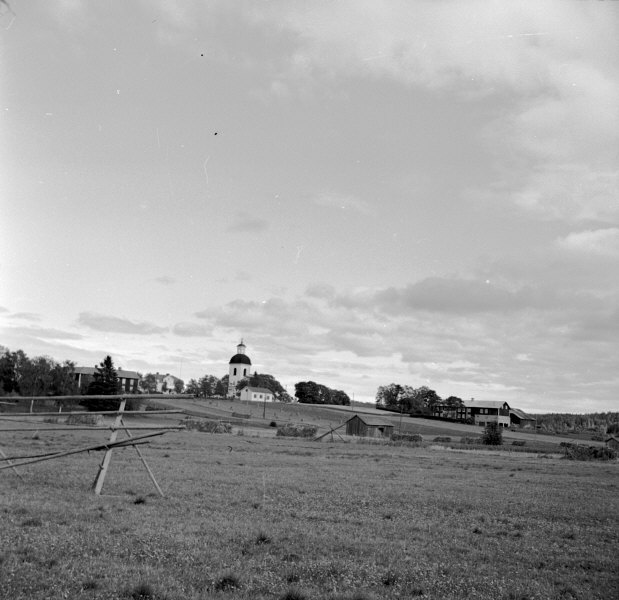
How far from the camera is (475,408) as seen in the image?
18762 centimetres

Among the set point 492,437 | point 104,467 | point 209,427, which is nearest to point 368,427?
point 492,437

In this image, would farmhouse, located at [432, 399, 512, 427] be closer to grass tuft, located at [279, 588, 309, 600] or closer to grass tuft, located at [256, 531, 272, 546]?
grass tuft, located at [256, 531, 272, 546]

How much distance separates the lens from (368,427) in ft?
308

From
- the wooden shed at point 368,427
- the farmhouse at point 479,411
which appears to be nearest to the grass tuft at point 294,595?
the wooden shed at point 368,427

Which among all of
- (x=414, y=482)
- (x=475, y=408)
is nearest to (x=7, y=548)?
(x=414, y=482)

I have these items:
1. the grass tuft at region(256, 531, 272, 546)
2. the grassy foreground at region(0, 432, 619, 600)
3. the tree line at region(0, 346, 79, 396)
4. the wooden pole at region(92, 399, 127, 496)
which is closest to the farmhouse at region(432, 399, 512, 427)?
the tree line at region(0, 346, 79, 396)

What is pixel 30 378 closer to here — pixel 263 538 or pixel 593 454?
pixel 593 454

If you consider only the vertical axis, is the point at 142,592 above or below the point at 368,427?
above

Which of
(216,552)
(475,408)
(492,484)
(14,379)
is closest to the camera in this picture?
(216,552)

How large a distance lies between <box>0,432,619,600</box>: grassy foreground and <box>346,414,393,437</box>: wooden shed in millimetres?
71028

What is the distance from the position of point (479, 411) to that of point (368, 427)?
104525mm

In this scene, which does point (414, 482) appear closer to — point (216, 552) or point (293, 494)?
point (293, 494)

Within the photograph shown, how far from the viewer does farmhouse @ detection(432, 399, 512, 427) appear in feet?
589

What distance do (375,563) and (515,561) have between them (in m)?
3.27
